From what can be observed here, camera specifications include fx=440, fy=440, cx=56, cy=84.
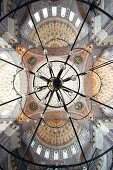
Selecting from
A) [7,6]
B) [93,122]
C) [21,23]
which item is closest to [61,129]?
[93,122]

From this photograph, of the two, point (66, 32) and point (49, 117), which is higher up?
point (66, 32)

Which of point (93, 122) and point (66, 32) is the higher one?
point (66, 32)

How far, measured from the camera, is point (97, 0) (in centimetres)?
1468

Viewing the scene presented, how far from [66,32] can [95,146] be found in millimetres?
4652

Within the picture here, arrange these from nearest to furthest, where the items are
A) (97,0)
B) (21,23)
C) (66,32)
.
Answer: (97,0)
(21,23)
(66,32)

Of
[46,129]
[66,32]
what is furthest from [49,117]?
[66,32]

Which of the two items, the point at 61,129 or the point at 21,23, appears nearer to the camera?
the point at 21,23

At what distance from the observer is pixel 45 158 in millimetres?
18094

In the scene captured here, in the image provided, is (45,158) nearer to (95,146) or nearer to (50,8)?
(95,146)

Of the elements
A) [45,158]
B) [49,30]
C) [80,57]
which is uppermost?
[49,30]

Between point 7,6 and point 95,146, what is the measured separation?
6122mm

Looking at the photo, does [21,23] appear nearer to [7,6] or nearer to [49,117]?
[7,6]

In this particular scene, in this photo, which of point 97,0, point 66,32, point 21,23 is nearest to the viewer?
point 97,0

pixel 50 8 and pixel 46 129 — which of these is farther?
pixel 46 129
